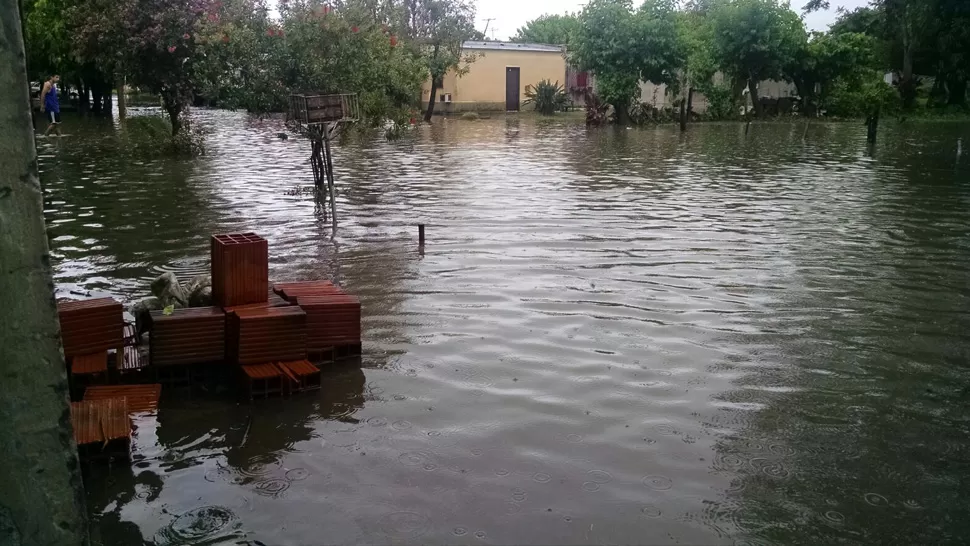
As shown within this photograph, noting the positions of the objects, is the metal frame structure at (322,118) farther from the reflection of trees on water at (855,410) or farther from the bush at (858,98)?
the bush at (858,98)

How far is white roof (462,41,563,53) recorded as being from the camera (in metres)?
46.0

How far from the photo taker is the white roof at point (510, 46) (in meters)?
46.0

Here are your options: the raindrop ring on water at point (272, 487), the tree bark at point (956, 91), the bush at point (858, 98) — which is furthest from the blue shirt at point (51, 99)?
the tree bark at point (956, 91)

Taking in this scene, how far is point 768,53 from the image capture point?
3912 centimetres

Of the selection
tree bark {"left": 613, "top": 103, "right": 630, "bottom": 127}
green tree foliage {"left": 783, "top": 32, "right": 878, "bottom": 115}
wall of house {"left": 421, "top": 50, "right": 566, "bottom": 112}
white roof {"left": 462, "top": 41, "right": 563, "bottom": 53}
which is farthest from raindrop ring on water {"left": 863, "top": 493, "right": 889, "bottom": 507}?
white roof {"left": 462, "top": 41, "right": 563, "bottom": 53}

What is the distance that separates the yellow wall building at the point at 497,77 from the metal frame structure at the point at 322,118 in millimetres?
31352

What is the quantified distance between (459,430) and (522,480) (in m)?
0.75

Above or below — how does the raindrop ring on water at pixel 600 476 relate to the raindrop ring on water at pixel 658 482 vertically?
above

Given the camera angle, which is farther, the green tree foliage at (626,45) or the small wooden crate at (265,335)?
the green tree foliage at (626,45)

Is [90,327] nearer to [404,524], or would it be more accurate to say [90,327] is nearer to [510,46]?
[404,524]

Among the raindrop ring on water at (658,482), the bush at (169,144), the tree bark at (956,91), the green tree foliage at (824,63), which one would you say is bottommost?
the raindrop ring on water at (658,482)

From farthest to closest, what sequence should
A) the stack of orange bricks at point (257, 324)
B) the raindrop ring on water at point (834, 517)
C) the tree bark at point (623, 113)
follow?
the tree bark at point (623, 113), the stack of orange bricks at point (257, 324), the raindrop ring on water at point (834, 517)

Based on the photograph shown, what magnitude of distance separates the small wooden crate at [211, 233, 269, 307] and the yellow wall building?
38.6m

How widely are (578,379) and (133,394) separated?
298 centimetres
